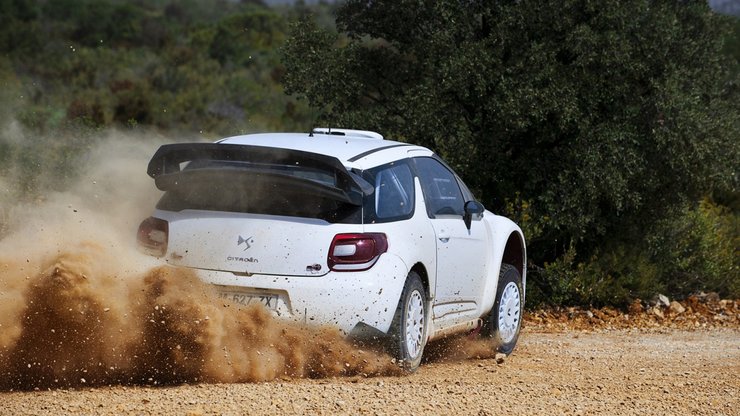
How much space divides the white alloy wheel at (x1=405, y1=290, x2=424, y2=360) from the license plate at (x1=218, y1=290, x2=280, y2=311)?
3.24ft

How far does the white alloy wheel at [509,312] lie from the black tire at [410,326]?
6.32ft

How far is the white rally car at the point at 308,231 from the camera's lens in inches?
292

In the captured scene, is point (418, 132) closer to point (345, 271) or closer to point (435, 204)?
point (435, 204)

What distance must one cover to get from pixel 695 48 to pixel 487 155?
130 inches

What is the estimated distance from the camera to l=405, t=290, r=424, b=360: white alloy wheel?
7935 mm

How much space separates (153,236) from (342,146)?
153 cm

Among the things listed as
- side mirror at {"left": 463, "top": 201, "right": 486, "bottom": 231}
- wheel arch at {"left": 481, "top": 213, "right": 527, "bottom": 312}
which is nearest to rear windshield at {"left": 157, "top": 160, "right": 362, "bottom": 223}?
side mirror at {"left": 463, "top": 201, "right": 486, "bottom": 231}

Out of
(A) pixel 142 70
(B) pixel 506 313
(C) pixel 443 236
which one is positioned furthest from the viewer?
(A) pixel 142 70

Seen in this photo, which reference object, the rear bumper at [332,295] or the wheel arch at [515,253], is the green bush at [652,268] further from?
the rear bumper at [332,295]

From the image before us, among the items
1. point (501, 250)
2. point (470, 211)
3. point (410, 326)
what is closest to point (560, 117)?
point (501, 250)

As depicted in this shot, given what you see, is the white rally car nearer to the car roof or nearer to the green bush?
the car roof

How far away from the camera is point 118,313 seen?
22.8 feet

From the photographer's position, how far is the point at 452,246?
880 centimetres

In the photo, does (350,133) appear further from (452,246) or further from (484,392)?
(484,392)
